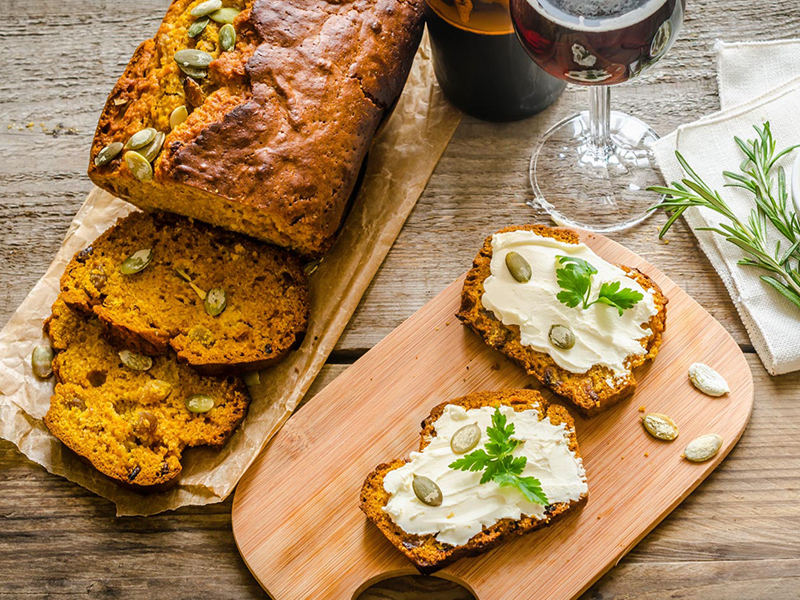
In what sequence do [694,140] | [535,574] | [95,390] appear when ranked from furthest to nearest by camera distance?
[694,140] → [95,390] → [535,574]

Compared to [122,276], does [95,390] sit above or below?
below

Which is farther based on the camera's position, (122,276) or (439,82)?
(439,82)

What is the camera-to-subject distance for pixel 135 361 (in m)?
2.73

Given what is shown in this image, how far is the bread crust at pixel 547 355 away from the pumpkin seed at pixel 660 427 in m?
0.10

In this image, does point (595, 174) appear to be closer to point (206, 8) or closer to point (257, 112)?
point (257, 112)

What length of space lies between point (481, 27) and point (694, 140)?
84cm

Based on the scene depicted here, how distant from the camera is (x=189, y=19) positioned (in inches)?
109

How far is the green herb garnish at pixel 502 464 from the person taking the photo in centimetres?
236

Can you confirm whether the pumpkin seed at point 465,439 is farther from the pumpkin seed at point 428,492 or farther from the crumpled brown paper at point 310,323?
the crumpled brown paper at point 310,323

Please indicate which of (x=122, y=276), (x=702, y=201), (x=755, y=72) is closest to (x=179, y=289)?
(x=122, y=276)

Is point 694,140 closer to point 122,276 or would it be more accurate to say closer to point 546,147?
point 546,147

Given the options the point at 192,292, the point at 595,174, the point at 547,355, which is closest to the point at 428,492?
the point at 547,355

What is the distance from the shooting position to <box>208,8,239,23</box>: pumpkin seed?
2723 millimetres

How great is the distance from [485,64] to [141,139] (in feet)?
3.74
